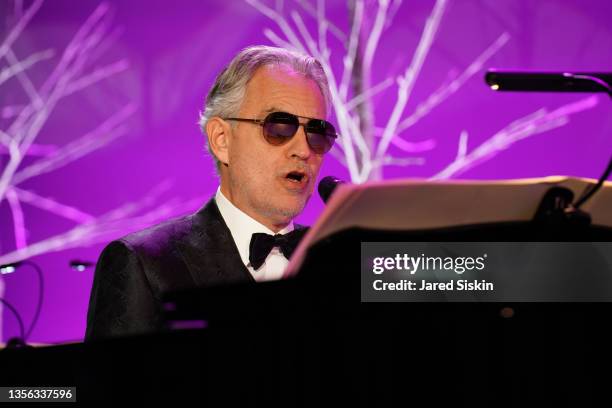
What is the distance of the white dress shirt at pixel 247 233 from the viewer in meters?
2.33

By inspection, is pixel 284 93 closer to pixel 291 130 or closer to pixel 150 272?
pixel 291 130

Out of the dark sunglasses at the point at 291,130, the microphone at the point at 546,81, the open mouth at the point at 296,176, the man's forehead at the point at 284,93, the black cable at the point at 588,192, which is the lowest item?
the black cable at the point at 588,192

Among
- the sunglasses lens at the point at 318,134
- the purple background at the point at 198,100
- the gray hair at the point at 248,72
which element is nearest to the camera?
the sunglasses lens at the point at 318,134

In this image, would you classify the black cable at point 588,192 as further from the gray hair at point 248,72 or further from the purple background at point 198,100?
the purple background at point 198,100

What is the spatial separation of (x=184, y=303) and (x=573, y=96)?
18.4ft

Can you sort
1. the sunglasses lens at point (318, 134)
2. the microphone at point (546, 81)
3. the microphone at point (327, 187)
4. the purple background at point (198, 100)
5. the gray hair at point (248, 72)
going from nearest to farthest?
the microphone at point (546, 81) < the microphone at point (327, 187) < the sunglasses lens at point (318, 134) < the gray hair at point (248, 72) < the purple background at point (198, 100)

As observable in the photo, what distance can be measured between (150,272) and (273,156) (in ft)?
1.83

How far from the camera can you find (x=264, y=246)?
7.44 ft

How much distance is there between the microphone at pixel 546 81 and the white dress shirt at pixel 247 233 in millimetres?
1103

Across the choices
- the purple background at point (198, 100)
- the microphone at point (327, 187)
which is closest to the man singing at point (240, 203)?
the microphone at point (327, 187)

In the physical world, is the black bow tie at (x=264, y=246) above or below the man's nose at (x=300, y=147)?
below

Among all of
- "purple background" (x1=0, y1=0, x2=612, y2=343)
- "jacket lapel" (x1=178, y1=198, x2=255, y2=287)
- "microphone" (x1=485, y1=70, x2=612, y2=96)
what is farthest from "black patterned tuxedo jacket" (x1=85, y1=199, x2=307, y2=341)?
"purple background" (x1=0, y1=0, x2=612, y2=343)

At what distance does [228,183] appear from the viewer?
2.54 m

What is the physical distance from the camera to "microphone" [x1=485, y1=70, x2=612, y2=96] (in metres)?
1.39
